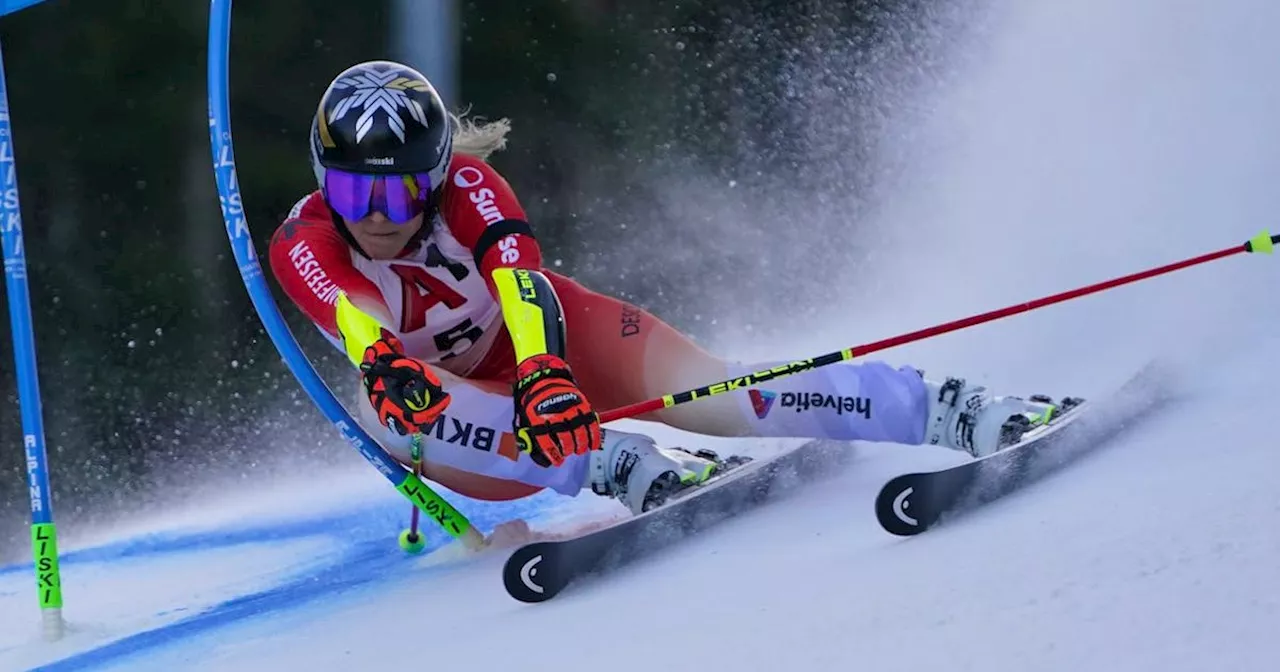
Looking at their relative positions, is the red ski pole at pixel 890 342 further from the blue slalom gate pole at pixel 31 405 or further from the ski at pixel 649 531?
the blue slalom gate pole at pixel 31 405

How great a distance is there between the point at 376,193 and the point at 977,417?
51.2 inches

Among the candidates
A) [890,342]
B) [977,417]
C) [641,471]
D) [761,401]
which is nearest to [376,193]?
[641,471]

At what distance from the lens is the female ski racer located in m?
2.71

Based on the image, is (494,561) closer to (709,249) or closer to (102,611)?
(102,611)

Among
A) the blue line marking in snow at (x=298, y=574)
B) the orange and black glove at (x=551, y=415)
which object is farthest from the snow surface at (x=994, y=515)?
the orange and black glove at (x=551, y=415)

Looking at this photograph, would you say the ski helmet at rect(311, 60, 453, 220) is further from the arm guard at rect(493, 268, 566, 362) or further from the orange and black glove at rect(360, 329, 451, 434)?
the orange and black glove at rect(360, 329, 451, 434)

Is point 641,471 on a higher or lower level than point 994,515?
higher

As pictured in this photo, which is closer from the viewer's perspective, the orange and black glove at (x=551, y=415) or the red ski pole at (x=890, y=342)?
the orange and black glove at (x=551, y=415)

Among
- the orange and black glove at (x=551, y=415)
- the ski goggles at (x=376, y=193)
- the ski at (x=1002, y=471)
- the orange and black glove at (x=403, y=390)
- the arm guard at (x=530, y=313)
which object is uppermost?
the ski goggles at (x=376, y=193)

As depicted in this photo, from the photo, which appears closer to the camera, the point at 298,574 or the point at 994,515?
the point at 994,515

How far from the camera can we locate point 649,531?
276 cm

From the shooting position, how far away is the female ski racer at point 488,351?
2.71 meters

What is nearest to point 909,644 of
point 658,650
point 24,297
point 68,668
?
point 658,650

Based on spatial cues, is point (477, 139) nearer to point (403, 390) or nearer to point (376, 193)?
point (376, 193)
